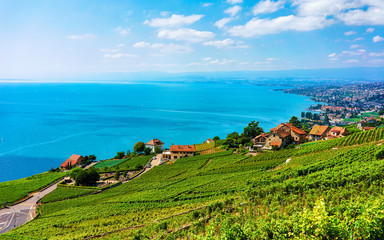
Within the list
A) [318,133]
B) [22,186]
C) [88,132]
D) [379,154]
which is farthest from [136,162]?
[88,132]

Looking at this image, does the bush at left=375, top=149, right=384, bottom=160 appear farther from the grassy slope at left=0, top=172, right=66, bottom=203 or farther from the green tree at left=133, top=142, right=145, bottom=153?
the grassy slope at left=0, top=172, right=66, bottom=203

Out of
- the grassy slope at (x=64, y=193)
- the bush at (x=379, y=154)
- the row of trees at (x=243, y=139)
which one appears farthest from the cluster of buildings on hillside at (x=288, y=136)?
the grassy slope at (x=64, y=193)

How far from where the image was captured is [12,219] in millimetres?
27781

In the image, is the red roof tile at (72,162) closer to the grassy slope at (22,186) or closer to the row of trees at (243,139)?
the grassy slope at (22,186)

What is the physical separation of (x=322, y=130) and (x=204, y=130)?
4292cm

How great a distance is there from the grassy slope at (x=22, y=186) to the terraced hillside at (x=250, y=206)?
6894 millimetres

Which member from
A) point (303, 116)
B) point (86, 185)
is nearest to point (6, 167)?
point (86, 185)

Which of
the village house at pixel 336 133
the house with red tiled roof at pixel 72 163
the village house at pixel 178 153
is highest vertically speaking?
the village house at pixel 336 133

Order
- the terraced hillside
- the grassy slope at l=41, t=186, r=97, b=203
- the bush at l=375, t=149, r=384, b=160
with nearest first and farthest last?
the terraced hillside
the bush at l=375, t=149, r=384, b=160
the grassy slope at l=41, t=186, r=97, b=203

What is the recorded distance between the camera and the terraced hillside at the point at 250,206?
921 cm

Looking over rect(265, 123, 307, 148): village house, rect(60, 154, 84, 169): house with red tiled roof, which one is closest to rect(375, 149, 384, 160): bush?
rect(265, 123, 307, 148): village house

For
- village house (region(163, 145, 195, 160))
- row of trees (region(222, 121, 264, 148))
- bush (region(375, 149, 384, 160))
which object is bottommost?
village house (region(163, 145, 195, 160))

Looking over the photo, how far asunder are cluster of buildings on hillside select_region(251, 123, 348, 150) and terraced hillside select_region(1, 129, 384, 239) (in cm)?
827

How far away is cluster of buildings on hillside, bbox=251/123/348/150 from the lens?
43594 millimetres
